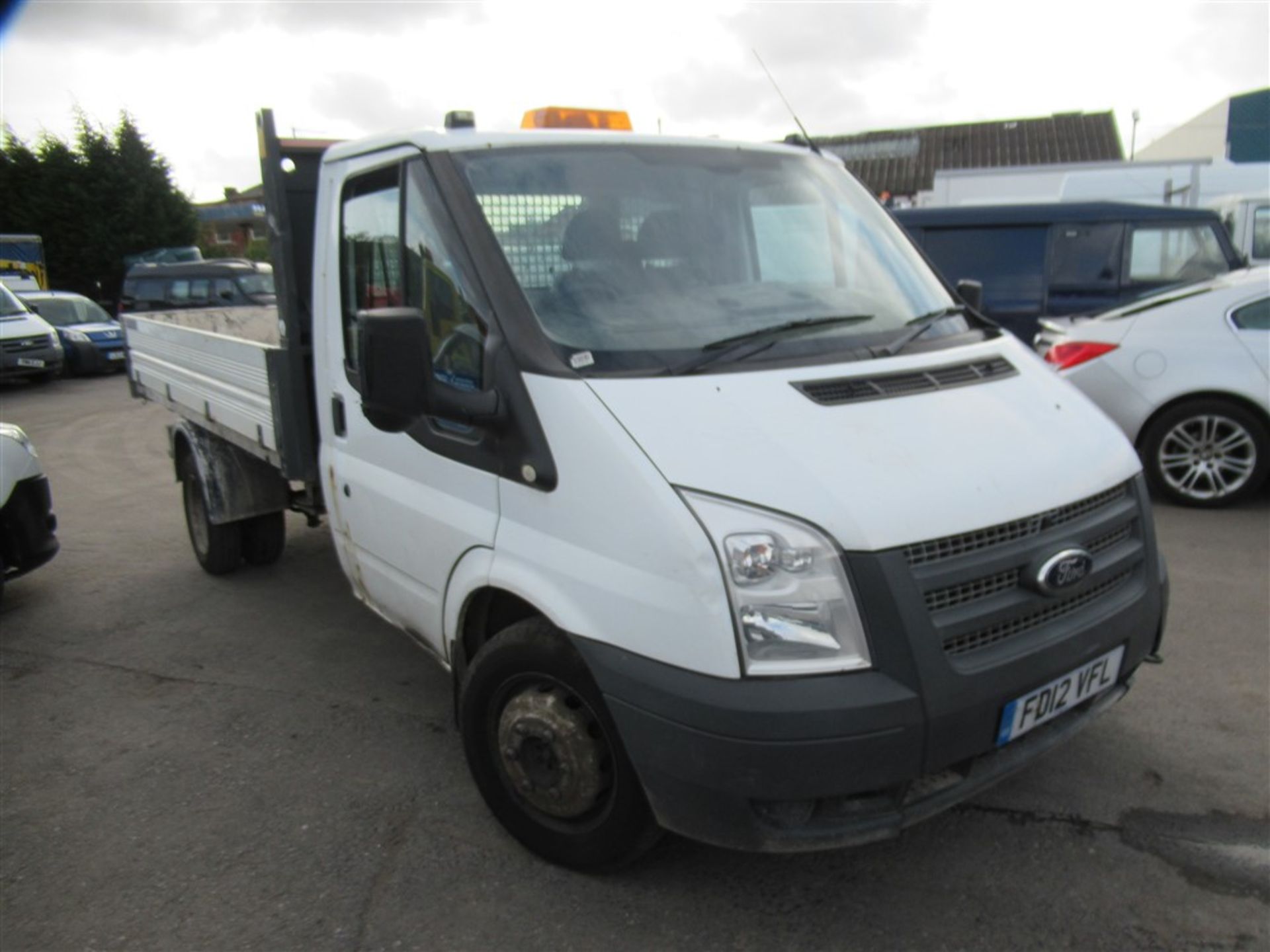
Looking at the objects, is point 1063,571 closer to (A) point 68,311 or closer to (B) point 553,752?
(B) point 553,752

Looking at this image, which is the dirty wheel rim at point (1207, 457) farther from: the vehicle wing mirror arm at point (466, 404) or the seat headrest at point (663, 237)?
the vehicle wing mirror arm at point (466, 404)

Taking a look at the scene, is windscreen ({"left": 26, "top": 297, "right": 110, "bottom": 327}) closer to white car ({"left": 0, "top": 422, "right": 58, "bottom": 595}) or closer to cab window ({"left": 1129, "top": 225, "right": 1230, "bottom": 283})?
white car ({"left": 0, "top": 422, "right": 58, "bottom": 595})

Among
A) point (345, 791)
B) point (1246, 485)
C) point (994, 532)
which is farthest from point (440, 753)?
point (1246, 485)

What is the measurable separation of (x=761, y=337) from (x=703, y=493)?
752mm

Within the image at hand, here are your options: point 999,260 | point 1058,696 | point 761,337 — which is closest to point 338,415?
point 761,337

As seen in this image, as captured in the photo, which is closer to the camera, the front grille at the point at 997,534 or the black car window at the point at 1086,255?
the front grille at the point at 997,534

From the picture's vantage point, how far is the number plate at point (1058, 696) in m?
2.59

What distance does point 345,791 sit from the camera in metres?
3.59

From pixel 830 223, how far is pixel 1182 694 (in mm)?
2349

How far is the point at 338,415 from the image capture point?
12.7ft

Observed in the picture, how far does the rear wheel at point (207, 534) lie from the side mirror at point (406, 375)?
3.36 meters

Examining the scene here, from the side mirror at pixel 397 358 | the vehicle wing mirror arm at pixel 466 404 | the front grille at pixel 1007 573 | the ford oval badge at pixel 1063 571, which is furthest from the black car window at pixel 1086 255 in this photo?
the side mirror at pixel 397 358

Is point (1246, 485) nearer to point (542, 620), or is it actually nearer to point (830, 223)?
point (830, 223)

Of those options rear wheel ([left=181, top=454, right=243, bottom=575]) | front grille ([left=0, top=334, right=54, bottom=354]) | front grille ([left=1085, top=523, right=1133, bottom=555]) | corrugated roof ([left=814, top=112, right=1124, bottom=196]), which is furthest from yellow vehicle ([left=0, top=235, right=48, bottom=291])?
front grille ([left=1085, top=523, right=1133, bottom=555])
